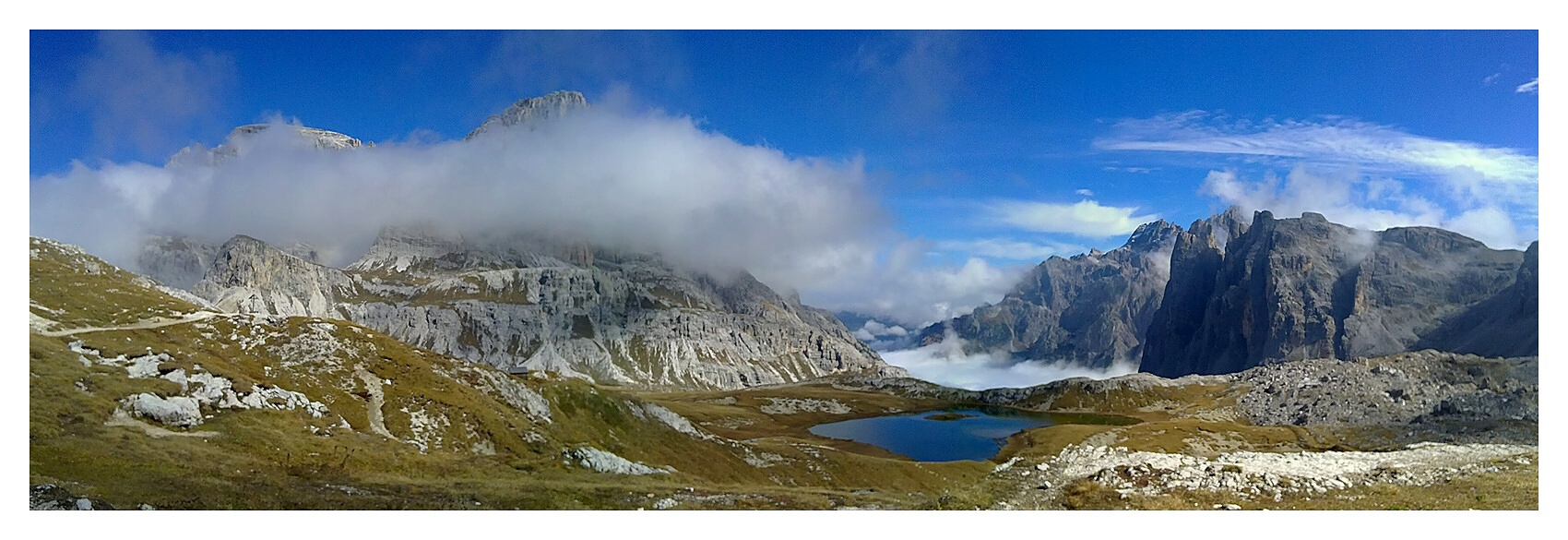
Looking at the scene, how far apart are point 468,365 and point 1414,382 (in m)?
182

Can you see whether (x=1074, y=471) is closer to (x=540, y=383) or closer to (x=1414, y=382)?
(x=540, y=383)

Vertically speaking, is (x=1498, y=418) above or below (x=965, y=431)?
above

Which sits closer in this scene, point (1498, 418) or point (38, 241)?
point (38, 241)

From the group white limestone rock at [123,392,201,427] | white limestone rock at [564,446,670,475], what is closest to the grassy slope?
white limestone rock at [123,392,201,427]

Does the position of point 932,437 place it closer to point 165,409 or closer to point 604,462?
point 604,462

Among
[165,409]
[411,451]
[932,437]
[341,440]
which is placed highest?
[165,409]

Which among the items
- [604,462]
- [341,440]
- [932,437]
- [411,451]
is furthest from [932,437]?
[341,440]

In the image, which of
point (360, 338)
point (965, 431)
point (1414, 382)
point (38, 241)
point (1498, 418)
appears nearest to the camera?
point (360, 338)

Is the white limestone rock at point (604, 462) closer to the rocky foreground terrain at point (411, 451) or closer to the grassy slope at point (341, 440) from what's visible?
the rocky foreground terrain at point (411, 451)

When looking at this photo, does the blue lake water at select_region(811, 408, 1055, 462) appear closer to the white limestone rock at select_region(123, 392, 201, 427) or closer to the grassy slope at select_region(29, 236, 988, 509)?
the grassy slope at select_region(29, 236, 988, 509)

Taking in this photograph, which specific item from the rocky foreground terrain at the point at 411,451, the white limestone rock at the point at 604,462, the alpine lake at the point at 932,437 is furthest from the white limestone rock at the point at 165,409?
the alpine lake at the point at 932,437
